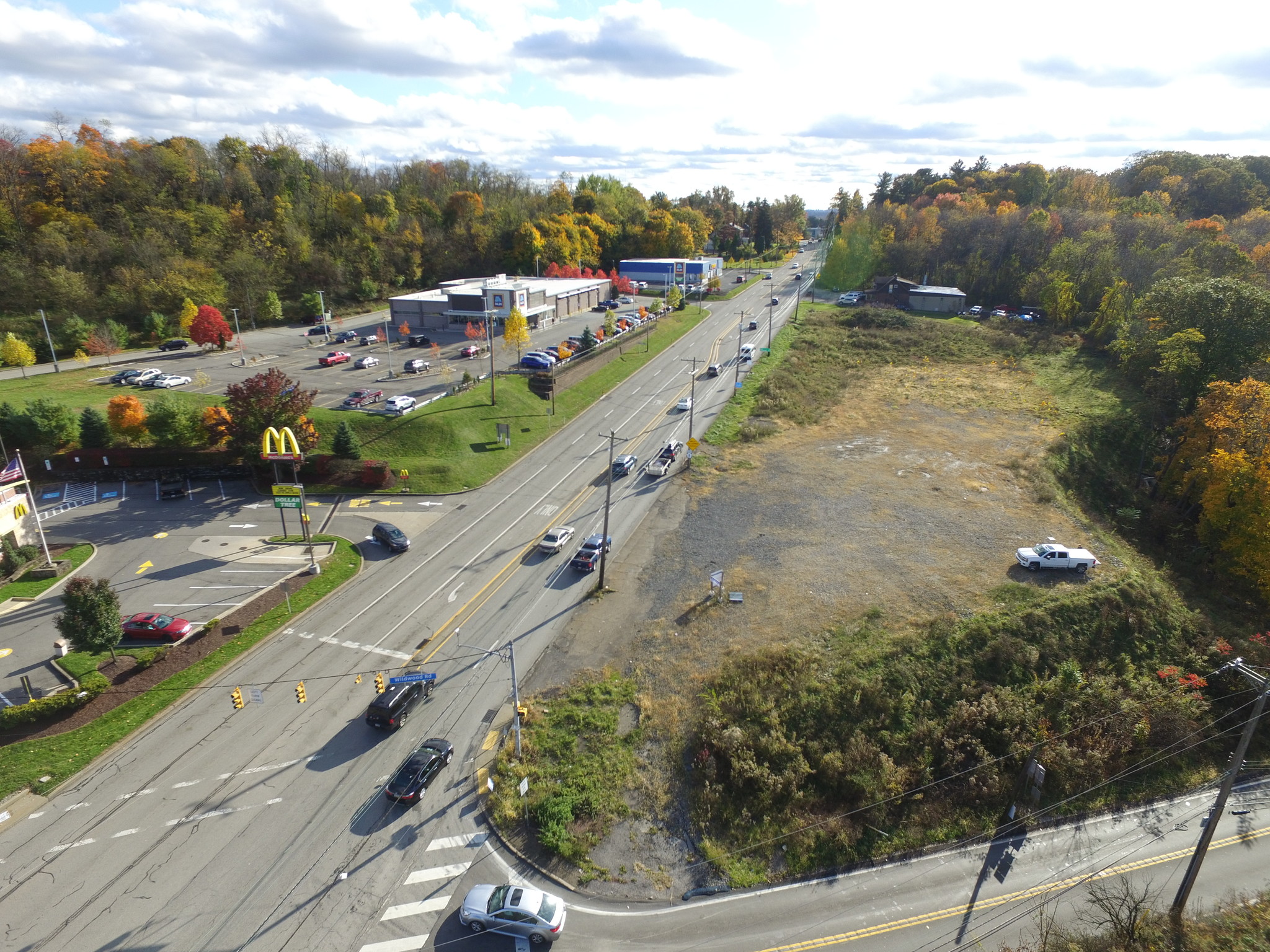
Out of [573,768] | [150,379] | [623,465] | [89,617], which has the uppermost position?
[150,379]

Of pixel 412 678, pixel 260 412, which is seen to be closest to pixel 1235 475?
pixel 412 678

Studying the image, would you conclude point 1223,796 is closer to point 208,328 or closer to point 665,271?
point 208,328

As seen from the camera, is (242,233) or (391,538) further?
(242,233)

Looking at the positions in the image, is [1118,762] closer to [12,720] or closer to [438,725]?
[438,725]

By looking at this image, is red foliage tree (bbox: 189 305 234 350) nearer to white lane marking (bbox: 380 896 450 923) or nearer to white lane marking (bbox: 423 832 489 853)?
white lane marking (bbox: 423 832 489 853)

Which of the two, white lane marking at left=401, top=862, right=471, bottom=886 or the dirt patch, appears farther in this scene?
the dirt patch

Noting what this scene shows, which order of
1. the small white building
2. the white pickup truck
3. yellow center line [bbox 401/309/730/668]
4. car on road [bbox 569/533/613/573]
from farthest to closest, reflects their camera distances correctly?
1. the small white building
2. car on road [bbox 569/533/613/573]
3. the white pickup truck
4. yellow center line [bbox 401/309/730/668]

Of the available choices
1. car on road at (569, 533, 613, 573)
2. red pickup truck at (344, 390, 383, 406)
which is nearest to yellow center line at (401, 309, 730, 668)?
car on road at (569, 533, 613, 573)
